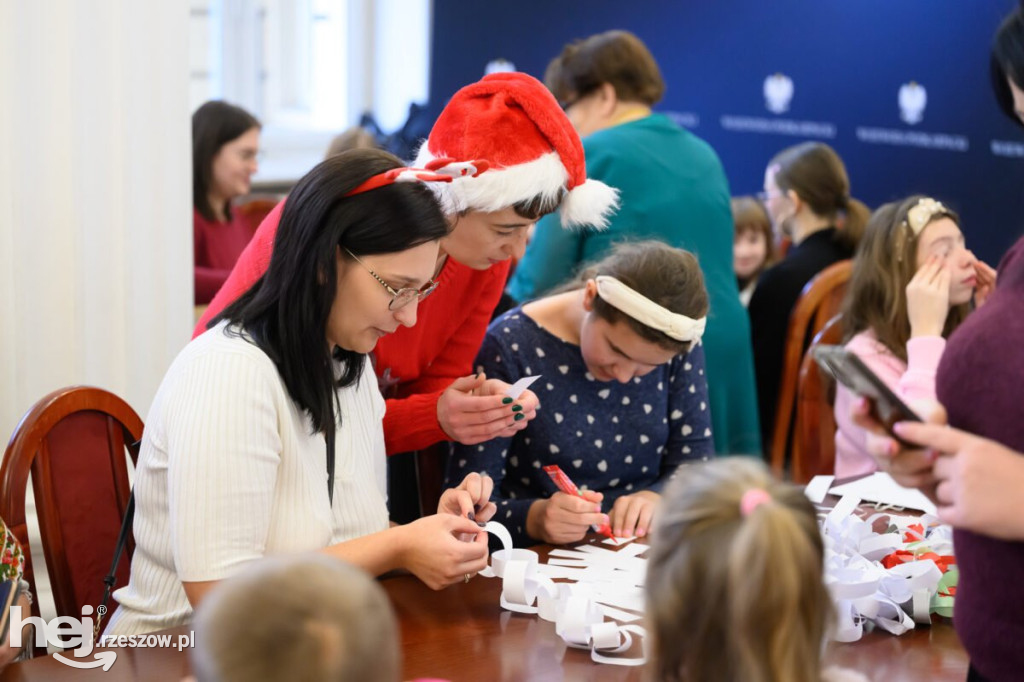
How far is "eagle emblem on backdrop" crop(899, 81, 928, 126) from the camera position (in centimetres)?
498

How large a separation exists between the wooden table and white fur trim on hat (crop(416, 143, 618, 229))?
710 millimetres

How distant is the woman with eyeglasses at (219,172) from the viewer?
4.50m

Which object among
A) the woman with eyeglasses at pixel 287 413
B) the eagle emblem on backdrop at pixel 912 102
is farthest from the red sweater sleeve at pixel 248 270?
the eagle emblem on backdrop at pixel 912 102

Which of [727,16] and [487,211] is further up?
[727,16]

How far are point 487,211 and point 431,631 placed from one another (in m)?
0.86

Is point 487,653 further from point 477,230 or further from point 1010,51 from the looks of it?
point 1010,51

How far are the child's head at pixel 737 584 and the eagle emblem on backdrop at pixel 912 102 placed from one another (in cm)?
428

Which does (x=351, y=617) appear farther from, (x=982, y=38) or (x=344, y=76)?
(x=344, y=76)

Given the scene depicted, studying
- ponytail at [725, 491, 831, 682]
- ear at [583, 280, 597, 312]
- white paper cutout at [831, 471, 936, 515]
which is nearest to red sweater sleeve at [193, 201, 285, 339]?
ear at [583, 280, 597, 312]

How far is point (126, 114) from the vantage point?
2596mm

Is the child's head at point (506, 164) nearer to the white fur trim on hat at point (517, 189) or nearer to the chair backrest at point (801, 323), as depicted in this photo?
the white fur trim on hat at point (517, 189)

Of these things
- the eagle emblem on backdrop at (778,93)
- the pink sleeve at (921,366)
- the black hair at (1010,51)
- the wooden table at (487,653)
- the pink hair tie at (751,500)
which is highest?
the black hair at (1010,51)

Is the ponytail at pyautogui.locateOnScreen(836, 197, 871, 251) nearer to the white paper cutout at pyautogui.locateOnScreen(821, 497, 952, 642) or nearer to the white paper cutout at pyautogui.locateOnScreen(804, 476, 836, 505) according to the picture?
the white paper cutout at pyautogui.locateOnScreen(804, 476, 836, 505)

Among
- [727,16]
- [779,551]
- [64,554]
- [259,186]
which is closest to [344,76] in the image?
[259,186]
